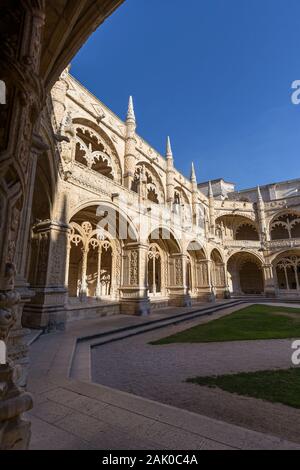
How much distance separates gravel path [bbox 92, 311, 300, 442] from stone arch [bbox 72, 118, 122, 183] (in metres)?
10.2

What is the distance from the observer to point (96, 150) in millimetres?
14109

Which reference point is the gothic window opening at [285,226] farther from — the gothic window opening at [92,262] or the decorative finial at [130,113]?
the gothic window opening at [92,262]

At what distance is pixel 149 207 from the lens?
40.5 ft

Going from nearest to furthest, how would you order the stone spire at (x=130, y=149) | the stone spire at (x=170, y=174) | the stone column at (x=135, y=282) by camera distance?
the stone column at (x=135, y=282), the stone spire at (x=130, y=149), the stone spire at (x=170, y=174)

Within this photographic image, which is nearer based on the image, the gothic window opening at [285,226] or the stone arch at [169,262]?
the stone arch at [169,262]

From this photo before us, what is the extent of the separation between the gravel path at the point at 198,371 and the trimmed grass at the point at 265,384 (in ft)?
0.51

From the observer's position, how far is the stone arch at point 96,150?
12.6 metres

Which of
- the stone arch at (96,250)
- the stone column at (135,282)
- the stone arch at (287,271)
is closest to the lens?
the stone arch at (96,250)

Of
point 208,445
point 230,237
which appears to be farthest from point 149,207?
point 230,237

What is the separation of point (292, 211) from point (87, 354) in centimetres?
2844

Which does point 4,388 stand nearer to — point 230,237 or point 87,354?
point 87,354

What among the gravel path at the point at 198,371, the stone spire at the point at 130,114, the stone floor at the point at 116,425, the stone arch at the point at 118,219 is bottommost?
the gravel path at the point at 198,371

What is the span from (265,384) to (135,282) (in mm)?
8302

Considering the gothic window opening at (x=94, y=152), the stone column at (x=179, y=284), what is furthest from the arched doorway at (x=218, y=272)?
the gothic window opening at (x=94, y=152)
